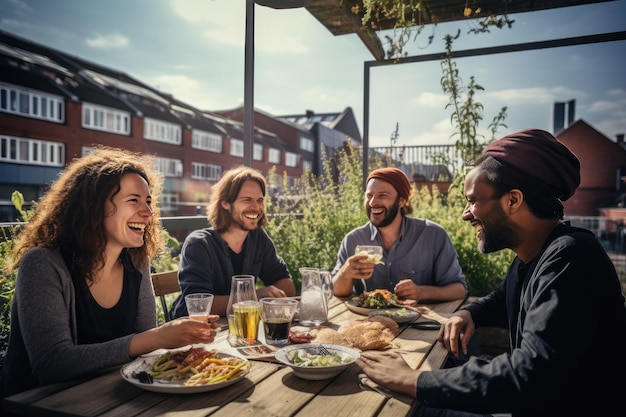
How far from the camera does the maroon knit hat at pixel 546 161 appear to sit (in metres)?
1.42

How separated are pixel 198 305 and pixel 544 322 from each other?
109 centimetres

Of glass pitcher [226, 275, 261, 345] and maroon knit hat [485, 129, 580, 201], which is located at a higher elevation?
maroon knit hat [485, 129, 580, 201]

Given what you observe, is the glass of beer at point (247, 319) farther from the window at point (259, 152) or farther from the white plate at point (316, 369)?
the window at point (259, 152)

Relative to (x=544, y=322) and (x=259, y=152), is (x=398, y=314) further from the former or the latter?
(x=259, y=152)

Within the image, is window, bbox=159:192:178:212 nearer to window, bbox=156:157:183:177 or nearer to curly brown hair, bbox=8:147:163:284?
window, bbox=156:157:183:177

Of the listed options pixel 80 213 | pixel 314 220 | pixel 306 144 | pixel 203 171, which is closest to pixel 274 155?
pixel 306 144

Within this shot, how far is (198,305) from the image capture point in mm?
1658

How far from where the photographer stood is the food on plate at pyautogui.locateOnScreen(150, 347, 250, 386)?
1.33 metres

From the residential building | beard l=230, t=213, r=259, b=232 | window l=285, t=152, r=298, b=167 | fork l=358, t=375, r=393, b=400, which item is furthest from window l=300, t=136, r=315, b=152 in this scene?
fork l=358, t=375, r=393, b=400

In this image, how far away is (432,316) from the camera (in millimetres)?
2262

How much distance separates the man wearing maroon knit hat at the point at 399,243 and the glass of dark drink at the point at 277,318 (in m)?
1.09

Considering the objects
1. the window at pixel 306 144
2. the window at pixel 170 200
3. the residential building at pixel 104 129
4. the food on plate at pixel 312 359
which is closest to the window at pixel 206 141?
the residential building at pixel 104 129

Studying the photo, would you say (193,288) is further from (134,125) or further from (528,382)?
(134,125)

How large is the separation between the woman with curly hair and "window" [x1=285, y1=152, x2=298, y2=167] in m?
58.8
